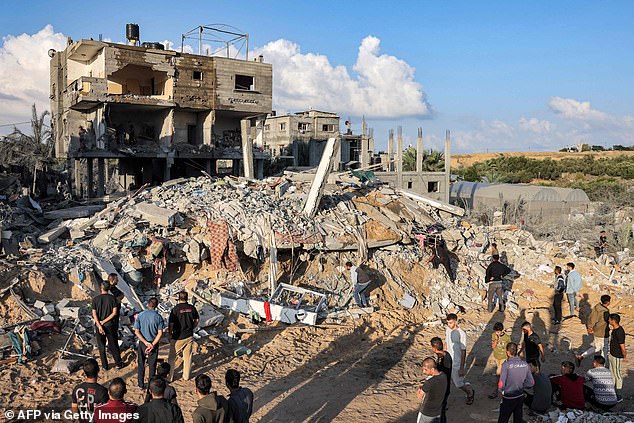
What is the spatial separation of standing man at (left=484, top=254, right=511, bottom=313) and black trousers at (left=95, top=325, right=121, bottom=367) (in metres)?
8.26

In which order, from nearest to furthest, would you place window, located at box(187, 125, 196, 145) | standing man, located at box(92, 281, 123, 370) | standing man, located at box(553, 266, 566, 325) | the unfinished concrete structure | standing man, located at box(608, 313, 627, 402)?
1. standing man, located at box(608, 313, 627, 402)
2. standing man, located at box(92, 281, 123, 370)
3. standing man, located at box(553, 266, 566, 325)
4. the unfinished concrete structure
5. window, located at box(187, 125, 196, 145)

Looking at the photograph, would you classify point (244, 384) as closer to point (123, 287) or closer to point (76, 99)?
point (123, 287)

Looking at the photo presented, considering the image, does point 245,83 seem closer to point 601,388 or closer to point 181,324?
point 181,324

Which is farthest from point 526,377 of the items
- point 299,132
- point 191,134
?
point 299,132

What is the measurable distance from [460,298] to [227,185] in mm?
7482

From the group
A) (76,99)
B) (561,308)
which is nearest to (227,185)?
(561,308)

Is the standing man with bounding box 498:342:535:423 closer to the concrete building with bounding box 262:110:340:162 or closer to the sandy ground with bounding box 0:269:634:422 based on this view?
the sandy ground with bounding box 0:269:634:422

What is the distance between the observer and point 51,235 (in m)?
12.7

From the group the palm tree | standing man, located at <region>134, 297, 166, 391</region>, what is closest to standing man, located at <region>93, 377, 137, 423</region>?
standing man, located at <region>134, 297, 166, 391</region>

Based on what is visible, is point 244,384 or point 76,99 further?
point 76,99

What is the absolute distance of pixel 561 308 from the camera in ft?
38.2

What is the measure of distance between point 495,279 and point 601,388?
520cm

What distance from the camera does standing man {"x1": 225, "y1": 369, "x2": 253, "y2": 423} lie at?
4684 millimetres

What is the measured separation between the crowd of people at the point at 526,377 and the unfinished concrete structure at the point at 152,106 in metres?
19.8
